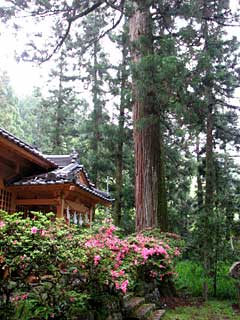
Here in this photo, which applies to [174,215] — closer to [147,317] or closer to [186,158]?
[186,158]

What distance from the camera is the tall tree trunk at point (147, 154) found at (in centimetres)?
771

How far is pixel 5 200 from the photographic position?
299 inches

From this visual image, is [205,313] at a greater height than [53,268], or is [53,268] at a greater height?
[53,268]

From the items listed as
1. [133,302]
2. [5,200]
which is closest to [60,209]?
[5,200]

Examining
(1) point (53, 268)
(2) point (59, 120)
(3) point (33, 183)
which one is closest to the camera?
(1) point (53, 268)

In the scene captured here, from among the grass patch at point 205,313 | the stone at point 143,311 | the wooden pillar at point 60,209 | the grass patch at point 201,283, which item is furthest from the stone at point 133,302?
the grass patch at point 201,283

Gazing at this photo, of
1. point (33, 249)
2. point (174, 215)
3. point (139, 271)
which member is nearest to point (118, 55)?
point (174, 215)

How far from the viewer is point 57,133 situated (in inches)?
674

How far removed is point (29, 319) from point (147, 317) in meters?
2.61

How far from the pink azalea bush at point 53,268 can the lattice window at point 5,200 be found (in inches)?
138

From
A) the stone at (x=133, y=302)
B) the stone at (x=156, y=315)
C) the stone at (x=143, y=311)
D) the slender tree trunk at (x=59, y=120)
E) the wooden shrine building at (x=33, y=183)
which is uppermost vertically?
the slender tree trunk at (x=59, y=120)

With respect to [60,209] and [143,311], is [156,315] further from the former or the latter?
[60,209]

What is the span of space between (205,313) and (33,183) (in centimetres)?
417

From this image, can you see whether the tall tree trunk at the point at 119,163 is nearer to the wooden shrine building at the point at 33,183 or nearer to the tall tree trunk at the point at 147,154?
the wooden shrine building at the point at 33,183
